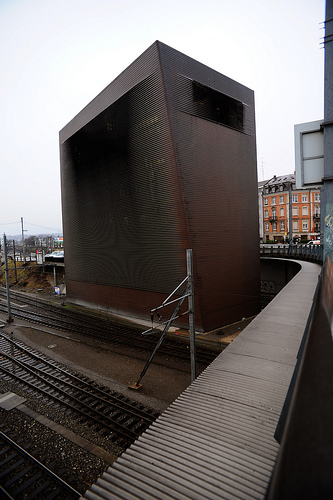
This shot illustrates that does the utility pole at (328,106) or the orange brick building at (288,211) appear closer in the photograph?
the utility pole at (328,106)

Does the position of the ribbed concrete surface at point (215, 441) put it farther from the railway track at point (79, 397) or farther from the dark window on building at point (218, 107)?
the dark window on building at point (218, 107)

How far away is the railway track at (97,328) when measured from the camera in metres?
14.0

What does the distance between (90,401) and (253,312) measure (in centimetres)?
1432

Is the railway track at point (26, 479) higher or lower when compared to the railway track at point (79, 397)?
higher

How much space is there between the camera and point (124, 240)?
67.3 feet

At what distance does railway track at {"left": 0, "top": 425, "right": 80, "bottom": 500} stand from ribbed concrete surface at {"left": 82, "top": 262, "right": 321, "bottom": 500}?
345 cm

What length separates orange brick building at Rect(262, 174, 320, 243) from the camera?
183 feet

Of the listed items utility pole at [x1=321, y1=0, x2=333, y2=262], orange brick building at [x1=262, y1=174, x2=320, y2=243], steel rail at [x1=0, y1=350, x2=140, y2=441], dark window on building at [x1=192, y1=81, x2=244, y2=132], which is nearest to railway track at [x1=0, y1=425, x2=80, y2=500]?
steel rail at [x1=0, y1=350, x2=140, y2=441]

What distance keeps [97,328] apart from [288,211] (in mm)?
51981

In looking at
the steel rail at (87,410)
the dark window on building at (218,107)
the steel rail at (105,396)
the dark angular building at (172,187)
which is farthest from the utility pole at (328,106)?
the dark window on building at (218,107)

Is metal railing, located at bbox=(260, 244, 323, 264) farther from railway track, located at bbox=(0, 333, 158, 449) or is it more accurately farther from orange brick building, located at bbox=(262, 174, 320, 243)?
orange brick building, located at bbox=(262, 174, 320, 243)

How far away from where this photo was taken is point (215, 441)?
4199 millimetres

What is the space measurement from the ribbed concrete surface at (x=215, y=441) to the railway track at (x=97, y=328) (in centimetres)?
A: 682

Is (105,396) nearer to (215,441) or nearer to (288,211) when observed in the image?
Answer: (215,441)
